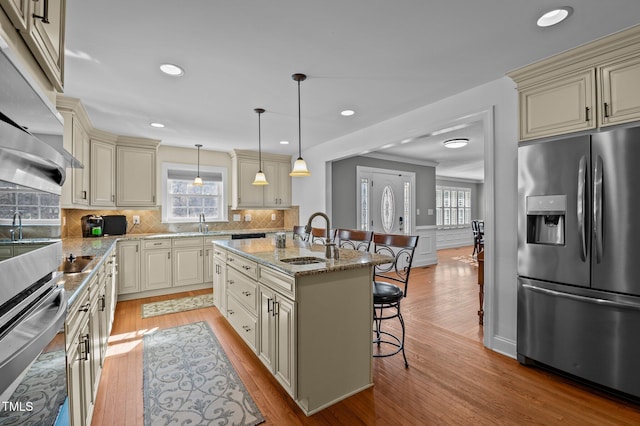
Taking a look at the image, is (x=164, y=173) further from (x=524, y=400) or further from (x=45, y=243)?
(x=524, y=400)

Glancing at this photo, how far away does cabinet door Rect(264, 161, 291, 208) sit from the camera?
5703 mm

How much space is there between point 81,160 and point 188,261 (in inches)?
76.4

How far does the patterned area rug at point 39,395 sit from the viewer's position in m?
0.60

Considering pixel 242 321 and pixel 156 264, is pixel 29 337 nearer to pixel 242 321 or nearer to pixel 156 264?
pixel 242 321

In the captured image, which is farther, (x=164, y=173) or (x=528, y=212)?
(x=164, y=173)

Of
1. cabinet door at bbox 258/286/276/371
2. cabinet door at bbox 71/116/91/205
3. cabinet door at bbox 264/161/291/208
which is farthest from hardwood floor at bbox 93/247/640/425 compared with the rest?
cabinet door at bbox 264/161/291/208

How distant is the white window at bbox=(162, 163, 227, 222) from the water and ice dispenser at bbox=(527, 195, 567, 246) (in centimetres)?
476

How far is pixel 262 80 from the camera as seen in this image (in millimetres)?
2684

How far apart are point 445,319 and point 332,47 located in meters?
3.13

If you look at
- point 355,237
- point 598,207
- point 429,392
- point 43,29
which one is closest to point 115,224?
point 355,237

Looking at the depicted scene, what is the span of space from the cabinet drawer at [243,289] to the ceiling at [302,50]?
1.80 metres

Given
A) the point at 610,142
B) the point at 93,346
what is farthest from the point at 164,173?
the point at 610,142

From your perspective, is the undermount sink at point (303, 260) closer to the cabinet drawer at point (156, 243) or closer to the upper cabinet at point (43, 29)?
the upper cabinet at point (43, 29)

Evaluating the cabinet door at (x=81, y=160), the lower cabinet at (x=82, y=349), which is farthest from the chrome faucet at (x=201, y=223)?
the lower cabinet at (x=82, y=349)
